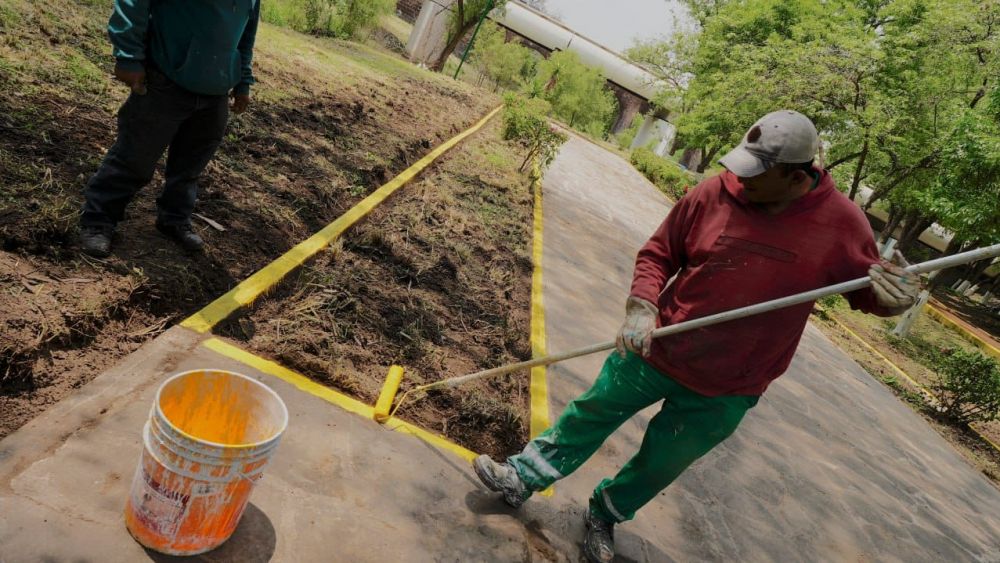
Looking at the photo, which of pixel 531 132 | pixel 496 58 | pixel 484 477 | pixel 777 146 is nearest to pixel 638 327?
pixel 777 146

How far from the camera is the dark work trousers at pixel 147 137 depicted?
337 centimetres

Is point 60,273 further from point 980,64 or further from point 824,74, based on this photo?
point 980,64

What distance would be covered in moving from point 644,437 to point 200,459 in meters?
1.97

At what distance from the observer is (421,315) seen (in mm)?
4617

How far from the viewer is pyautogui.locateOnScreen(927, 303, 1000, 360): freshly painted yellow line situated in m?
17.6

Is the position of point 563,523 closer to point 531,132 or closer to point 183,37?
point 183,37

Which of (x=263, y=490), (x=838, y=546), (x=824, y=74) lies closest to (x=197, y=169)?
(x=263, y=490)

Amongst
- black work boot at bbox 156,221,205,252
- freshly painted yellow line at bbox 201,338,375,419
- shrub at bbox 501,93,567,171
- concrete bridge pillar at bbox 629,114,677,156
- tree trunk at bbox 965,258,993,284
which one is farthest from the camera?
concrete bridge pillar at bbox 629,114,677,156

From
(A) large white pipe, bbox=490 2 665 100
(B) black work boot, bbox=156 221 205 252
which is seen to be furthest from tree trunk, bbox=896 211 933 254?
(B) black work boot, bbox=156 221 205 252

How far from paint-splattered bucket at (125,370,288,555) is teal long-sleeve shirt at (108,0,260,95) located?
186cm

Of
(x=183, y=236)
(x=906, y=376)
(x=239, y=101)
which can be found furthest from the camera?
(x=906, y=376)

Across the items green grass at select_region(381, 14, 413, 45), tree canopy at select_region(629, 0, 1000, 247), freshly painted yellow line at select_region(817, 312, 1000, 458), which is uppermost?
tree canopy at select_region(629, 0, 1000, 247)

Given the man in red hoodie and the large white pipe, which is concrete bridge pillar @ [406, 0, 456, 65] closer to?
the large white pipe

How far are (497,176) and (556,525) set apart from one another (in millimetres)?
7102
